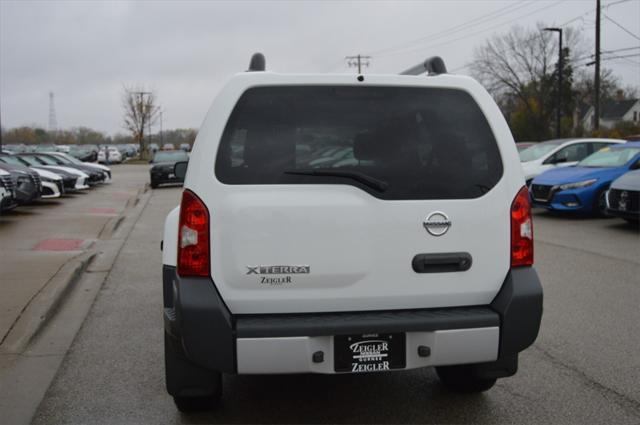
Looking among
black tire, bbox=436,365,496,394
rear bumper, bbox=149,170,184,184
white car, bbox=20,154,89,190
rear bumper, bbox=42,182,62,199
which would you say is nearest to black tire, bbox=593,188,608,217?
black tire, bbox=436,365,496,394

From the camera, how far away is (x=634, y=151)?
560 inches

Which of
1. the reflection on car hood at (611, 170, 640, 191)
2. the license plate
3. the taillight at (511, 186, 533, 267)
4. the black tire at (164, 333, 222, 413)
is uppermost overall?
the taillight at (511, 186, 533, 267)

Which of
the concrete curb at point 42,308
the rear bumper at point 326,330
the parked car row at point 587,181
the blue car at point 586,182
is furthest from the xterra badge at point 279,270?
the blue car at point 586,182

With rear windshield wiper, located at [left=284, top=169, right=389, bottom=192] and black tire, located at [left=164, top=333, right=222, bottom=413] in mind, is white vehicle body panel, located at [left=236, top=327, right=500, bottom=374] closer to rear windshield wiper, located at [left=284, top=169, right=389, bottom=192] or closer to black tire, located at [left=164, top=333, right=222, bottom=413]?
black tire, located at [left=164, top=333, right=222, bottom=413]

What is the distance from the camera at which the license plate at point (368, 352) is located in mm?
3295

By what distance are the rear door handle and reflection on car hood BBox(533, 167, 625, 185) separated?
1165 cm

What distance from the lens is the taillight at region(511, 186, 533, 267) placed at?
3479 mm

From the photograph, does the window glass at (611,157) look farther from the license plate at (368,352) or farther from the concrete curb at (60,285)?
the license plate at (368,352)

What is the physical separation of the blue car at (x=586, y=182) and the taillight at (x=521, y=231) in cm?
1078

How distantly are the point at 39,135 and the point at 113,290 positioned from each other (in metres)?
123

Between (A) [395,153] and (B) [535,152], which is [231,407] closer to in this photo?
(A) [395,153]

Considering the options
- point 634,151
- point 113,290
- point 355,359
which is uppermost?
point 634,151

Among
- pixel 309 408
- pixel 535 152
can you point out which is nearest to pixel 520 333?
pixel 309 408

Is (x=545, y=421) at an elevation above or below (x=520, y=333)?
below
